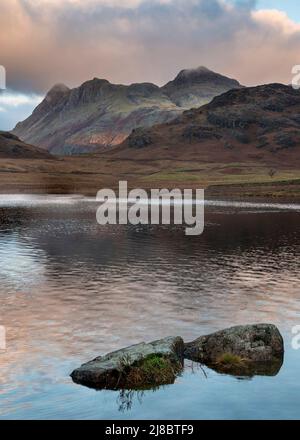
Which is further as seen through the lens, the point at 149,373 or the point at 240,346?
the point at 240,346

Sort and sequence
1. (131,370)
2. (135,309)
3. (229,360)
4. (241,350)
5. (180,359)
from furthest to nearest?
1. (135,309)
2. (241,350)
3. (180,359)
4. (229,360)
5. (131,370)

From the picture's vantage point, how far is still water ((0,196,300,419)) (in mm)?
20688

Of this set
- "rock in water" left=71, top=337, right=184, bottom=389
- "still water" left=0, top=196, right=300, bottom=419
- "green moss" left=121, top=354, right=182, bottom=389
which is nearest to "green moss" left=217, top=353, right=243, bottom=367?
"still water" left=0, top=196, right=300, bottom=419

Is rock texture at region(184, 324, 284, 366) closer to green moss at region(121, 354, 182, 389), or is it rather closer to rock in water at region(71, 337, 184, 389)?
rock in water at region(71, 337, 184, 389)

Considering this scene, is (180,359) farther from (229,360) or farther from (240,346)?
(240,346)

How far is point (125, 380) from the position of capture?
73.3ft

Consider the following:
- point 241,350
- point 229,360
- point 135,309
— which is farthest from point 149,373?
point 135,309

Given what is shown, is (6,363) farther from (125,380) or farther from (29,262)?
(29,262)

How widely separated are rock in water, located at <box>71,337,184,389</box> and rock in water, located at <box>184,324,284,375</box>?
85.1 inches

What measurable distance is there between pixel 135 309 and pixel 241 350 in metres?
10.2

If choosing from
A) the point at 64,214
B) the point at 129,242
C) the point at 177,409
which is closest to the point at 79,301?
the point at 177,409

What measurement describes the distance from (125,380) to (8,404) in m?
4.61

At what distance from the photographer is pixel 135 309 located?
34531mm

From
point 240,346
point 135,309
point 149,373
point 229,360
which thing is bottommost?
point 229,360
